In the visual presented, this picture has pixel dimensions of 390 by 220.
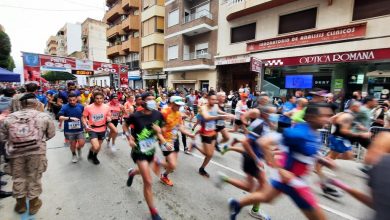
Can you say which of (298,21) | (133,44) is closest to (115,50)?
(133,44)

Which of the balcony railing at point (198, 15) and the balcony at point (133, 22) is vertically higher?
the balcony at point (133, 22)

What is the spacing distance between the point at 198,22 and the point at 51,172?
52.0 feet

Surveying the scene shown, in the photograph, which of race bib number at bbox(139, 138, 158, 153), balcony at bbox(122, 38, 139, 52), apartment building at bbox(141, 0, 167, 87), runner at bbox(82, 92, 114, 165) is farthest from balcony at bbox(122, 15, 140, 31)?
race bib number at bbox(139, 138, 158, 153)

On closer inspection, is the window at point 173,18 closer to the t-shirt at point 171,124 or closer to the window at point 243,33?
the window at point 243,33

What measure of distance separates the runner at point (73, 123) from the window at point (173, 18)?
17478mm

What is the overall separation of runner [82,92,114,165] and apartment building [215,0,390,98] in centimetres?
883

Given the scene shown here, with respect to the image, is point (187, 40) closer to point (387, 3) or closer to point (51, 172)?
point (387, 3)

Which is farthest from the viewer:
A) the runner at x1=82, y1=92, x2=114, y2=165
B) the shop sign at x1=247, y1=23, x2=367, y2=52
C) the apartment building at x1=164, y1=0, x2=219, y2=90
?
the apartment building at x1=164, y1=0, x2=219, y2=90

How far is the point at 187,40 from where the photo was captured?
66.1 ft

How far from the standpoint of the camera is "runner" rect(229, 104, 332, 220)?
2.18 meters

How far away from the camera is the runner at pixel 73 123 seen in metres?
5.23

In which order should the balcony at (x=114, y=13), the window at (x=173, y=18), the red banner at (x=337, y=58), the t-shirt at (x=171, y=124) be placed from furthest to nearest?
the balcony at (x=114, y=13) → the window at (x=173, y=18) → the red banner at (x=337, y=58) → the t-shirt at (x=171, y=124)

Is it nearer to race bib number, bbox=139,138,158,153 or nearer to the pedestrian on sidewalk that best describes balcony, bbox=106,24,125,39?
the pedestrian on sidewalk

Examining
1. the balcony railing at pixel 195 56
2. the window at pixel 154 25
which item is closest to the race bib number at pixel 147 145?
the balcony railing at pixel 195 56
